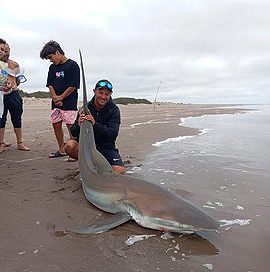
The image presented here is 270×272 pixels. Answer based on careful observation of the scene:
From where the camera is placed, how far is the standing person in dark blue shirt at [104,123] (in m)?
4.36

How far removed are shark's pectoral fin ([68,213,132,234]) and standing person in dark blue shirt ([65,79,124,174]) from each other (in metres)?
1.33

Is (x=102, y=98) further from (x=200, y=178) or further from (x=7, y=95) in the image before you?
(x=7, y=95)

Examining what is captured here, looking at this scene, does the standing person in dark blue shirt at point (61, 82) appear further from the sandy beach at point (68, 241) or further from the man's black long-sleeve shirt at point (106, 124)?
the sandy beach at point (68, 241)

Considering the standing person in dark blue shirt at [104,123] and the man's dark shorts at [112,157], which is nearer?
the standing person in dark blue shirt at [104,123]

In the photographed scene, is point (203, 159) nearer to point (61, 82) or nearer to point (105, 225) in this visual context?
point (61, 82)

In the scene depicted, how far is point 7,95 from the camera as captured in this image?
6152 mm

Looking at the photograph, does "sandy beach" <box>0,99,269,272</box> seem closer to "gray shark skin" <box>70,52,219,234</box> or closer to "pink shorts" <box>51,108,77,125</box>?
"gray shark skin" <box>70,52,219,234</box>

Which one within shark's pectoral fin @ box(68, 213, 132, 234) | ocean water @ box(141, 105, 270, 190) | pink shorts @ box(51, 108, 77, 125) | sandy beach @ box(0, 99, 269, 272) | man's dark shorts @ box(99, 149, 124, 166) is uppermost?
pink shorts @ box(51, 108, 77, 125)

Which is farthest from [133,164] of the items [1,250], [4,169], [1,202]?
[1,250]

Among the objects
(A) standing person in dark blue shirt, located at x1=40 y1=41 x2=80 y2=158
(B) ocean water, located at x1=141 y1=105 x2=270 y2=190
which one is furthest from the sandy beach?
(A) standing person in dark blue shirt, located at x1=40 y1=41 x2=80 y2=158

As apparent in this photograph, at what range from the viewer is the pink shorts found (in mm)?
5871

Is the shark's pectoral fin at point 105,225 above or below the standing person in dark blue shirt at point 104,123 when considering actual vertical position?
below

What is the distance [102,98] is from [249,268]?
9.58 ft

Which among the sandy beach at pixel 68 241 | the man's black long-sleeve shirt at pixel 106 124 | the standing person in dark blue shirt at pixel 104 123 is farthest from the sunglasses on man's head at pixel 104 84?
the sandy beach at pixel 68 241
